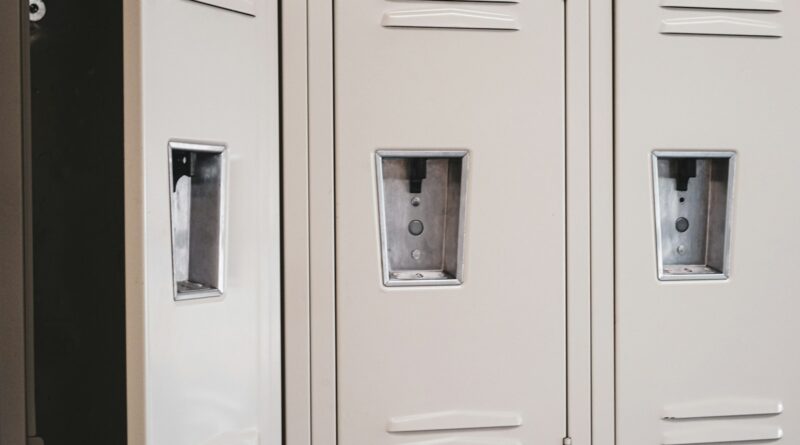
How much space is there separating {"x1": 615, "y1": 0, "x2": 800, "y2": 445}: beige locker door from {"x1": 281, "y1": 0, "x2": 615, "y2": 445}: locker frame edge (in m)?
0.04

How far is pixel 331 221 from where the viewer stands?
1.93 m

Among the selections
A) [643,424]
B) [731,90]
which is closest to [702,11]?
[731,90]

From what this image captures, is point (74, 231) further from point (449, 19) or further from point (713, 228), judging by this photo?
point (713, 228)

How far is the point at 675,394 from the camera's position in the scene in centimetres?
209

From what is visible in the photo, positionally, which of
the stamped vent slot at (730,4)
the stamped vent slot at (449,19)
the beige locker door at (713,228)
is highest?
the stamped vent slot at (730,4)

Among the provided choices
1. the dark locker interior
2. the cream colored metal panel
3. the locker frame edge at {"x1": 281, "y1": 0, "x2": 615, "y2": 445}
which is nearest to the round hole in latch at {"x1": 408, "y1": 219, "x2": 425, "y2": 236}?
the locker frame edge at {"x1": 281, "y1": 0, "x2": 615, "y2": 445}

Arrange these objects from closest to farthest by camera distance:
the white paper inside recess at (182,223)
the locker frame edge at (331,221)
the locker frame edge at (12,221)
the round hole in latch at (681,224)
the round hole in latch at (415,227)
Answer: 1. the locker frame edge at (12,221)
2. the white paper inside recess at (182,223)
3. the locker frame edge at (331,221)
4. the round hole in latch at (415,227)
5. the round hole in latch at (681,224)

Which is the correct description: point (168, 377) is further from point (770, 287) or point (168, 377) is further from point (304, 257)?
point (770, 287)

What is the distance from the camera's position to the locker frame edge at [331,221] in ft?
6.25

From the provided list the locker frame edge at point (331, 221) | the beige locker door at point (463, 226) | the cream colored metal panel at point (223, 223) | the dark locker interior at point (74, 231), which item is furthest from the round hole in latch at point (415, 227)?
the dark locker interior at point (74, 231)

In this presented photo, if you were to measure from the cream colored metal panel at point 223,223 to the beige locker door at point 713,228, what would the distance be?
84 centimetres

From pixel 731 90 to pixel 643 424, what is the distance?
0.84 meters

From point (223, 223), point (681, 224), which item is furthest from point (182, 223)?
point (681, 224)

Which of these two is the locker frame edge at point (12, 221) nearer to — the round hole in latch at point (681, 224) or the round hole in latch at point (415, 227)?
the round hole in latch at point (415, 227)
